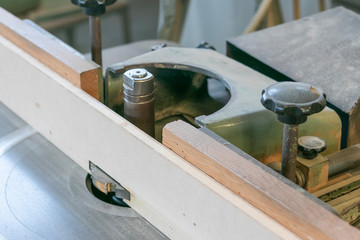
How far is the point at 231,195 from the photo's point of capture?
84cm

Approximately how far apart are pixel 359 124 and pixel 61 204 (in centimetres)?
55

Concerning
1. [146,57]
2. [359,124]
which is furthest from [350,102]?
[146,57]

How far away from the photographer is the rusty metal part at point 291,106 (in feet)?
2.76

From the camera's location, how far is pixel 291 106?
839 millimetres

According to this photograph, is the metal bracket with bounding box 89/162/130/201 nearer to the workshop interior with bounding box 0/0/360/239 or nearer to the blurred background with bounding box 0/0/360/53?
the workshop interior with bounding box 0/0/360/239

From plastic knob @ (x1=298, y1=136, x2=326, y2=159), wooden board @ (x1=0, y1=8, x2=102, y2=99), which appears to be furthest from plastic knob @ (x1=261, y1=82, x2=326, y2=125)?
wooden board @ (x1=0, y1=8, x2=102, y2=99)

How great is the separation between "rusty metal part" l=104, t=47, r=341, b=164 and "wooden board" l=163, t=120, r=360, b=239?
68 mm

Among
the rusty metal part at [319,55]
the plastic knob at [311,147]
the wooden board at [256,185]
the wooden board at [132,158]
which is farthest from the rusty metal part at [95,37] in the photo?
the plastic knob at [311,147]

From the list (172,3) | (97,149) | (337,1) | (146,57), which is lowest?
(337,1)

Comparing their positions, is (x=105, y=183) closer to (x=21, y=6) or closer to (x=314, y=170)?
(x=314, y=170)

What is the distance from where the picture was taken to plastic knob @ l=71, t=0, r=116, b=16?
1225 millimetres

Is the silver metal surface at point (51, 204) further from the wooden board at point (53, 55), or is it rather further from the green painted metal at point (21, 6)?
the green painted metal at point (21, 6)

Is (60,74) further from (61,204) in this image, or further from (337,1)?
(337,1)

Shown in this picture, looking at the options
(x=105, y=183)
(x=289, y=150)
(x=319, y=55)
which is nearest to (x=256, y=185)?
(x=289, y=150)
